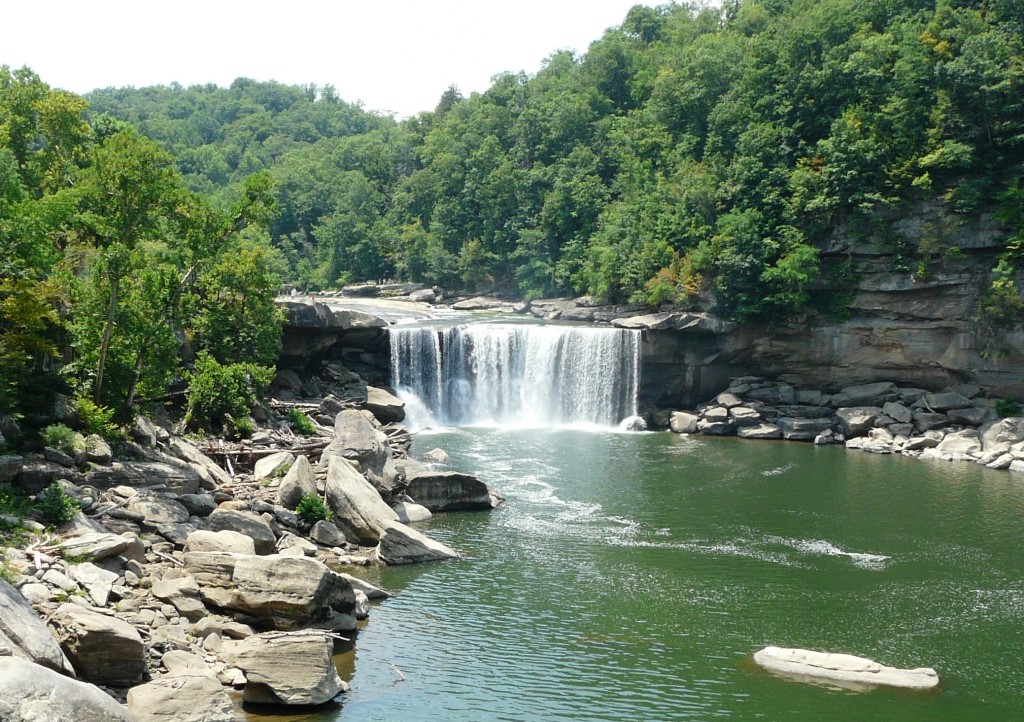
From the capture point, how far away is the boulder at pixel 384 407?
40.7 metres

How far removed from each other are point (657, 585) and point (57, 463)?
14246mm

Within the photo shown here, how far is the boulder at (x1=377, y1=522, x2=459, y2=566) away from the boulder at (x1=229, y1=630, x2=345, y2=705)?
7411mm

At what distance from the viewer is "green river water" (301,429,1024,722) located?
17.0m

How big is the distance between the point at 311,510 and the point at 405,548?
2797mm

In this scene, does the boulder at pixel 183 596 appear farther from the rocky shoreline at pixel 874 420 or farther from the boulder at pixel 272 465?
the rocky shoreline at pixel 874 420

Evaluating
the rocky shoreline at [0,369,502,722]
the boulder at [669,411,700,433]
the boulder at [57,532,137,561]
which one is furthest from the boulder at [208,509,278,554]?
the boulder at [669,411,700,433]

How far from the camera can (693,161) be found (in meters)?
58.2

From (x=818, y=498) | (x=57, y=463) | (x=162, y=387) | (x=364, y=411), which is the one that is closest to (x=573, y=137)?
(x=364, y=411)

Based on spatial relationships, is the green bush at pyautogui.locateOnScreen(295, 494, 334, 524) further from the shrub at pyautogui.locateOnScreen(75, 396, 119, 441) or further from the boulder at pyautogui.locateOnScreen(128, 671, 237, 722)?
the boulder at pyautogui.locateOnScreen(128, 671, 237, 722)

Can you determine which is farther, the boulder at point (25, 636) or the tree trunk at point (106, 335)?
the tree trunk at point (106, 335)

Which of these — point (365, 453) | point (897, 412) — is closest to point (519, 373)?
point (897, 412)

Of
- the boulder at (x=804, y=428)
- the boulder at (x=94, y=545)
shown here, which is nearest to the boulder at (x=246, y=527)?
the boulder at (x=94, y=545)

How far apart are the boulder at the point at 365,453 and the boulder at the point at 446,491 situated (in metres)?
0.80

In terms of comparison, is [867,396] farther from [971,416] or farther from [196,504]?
[196,504]
